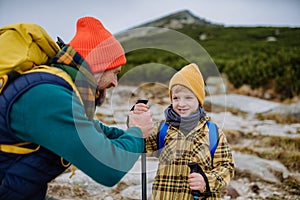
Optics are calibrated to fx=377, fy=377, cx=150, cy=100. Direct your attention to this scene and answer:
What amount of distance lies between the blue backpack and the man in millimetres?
776

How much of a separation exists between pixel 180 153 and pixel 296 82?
35.7 ft

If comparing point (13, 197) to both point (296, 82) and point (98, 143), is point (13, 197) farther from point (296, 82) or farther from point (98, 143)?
point (296, 82)

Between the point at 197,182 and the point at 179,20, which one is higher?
the point at 179,20

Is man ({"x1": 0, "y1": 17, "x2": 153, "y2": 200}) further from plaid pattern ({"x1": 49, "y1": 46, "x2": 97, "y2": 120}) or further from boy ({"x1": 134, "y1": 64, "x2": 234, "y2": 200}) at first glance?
boy ({"x1": 134, "y1": 64, "x2": 234, "y2": 200})

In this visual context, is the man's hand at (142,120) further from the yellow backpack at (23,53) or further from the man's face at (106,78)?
the yellow backpack at (23,53)

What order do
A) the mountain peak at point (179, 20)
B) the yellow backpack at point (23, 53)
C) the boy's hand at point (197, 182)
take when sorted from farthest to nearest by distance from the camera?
the mountain peak at point (179, 20) < the boy's hand at point (197, 182) < the yellow backpack at point (23, 53)

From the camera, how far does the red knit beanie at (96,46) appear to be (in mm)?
1878

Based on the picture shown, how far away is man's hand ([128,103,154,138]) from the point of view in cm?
198

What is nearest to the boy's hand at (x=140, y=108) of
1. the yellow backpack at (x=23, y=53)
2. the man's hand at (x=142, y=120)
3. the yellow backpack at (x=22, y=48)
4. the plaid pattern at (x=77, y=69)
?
the man's hand at (x=142, y=120)

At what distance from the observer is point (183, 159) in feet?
8.87

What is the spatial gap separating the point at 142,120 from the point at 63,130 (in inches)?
20.1

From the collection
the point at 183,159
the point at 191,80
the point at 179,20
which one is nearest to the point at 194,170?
the point at 183,159

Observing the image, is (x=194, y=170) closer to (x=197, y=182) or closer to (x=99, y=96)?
(x=197, y=182)

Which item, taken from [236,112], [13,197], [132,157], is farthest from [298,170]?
[236,112]
